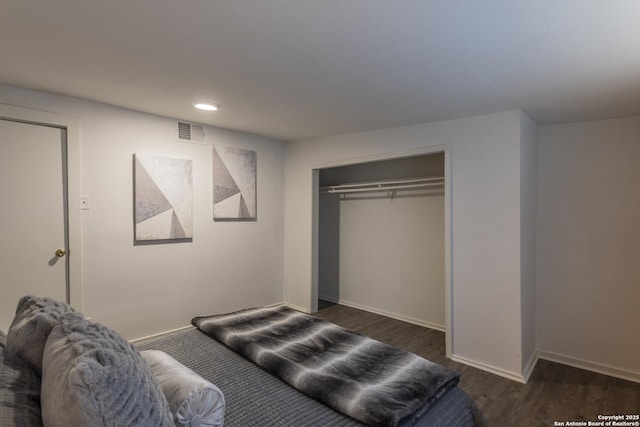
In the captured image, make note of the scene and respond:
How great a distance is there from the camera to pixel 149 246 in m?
3.21

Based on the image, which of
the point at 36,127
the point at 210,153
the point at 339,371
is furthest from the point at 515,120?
the point at 36,127

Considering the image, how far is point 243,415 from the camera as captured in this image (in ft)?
4.31

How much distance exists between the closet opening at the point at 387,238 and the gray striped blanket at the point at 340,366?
157cm

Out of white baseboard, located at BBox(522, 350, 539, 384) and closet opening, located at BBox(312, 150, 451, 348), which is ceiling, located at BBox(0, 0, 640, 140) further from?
white baseboard, located at BBox(522, 350, 539, 384)

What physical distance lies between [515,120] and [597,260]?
4.93 feet

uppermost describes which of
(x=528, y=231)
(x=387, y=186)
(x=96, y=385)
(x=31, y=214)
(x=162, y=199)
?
(x=387, y=186)

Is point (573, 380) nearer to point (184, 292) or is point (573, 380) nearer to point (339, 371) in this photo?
point (339, 371)

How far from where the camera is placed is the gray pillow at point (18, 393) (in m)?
0.85

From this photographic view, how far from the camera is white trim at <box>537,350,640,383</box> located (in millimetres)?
2805

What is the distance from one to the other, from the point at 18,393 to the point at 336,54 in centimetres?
195

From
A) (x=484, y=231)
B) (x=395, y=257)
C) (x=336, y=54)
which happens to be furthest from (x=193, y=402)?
(x=395, y=257)

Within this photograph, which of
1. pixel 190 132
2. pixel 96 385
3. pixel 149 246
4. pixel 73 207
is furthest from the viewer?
pixel 190 132

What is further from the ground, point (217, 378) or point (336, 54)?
point (336, 54)

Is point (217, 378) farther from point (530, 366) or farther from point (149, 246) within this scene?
point (530, 366)
